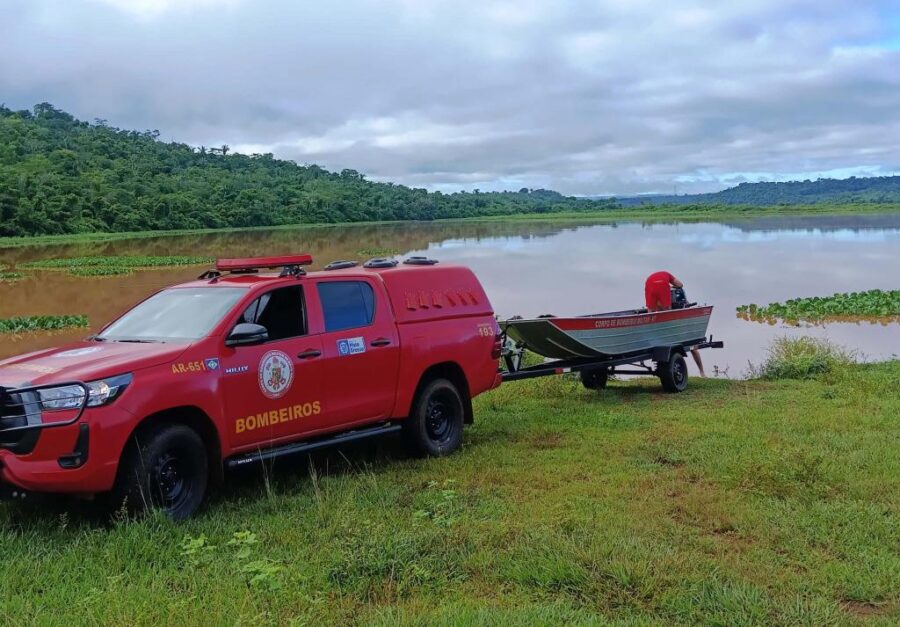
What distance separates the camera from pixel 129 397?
556 cm

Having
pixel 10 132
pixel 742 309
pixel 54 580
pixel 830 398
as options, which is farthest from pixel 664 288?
pixel 10 132

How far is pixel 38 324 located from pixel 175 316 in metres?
18.7

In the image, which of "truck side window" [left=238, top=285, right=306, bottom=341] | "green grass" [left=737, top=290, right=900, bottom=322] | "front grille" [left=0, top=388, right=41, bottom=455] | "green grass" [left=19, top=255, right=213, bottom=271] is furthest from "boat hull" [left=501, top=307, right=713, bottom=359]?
"green grass" [left=19, top=255, right=213, bottom=271]

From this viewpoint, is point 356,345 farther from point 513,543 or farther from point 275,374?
point 513,543

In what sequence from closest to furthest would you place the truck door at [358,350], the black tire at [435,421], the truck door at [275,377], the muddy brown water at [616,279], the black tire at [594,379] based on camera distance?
the truck door at [275,377], the truck door at [358,350], the black tire at [435,421], the black tire at [594,379], the muddy brown water at [616,279]

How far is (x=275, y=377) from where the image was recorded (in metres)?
6.63

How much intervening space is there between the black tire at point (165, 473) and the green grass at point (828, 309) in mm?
22162

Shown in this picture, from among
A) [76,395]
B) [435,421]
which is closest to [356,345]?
[435,421]

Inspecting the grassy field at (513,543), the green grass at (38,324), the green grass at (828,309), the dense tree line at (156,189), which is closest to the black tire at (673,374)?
the grassy field at (513,543)

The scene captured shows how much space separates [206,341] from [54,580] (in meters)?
2.12

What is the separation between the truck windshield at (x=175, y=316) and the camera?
661 centimetres

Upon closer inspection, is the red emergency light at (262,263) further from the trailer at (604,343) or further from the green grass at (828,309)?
the green grass at (828,309)

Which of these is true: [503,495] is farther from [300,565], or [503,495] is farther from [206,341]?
[206,341]

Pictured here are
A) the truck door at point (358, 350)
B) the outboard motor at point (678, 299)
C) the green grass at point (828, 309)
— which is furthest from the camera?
the green grass at point (828, 309)
